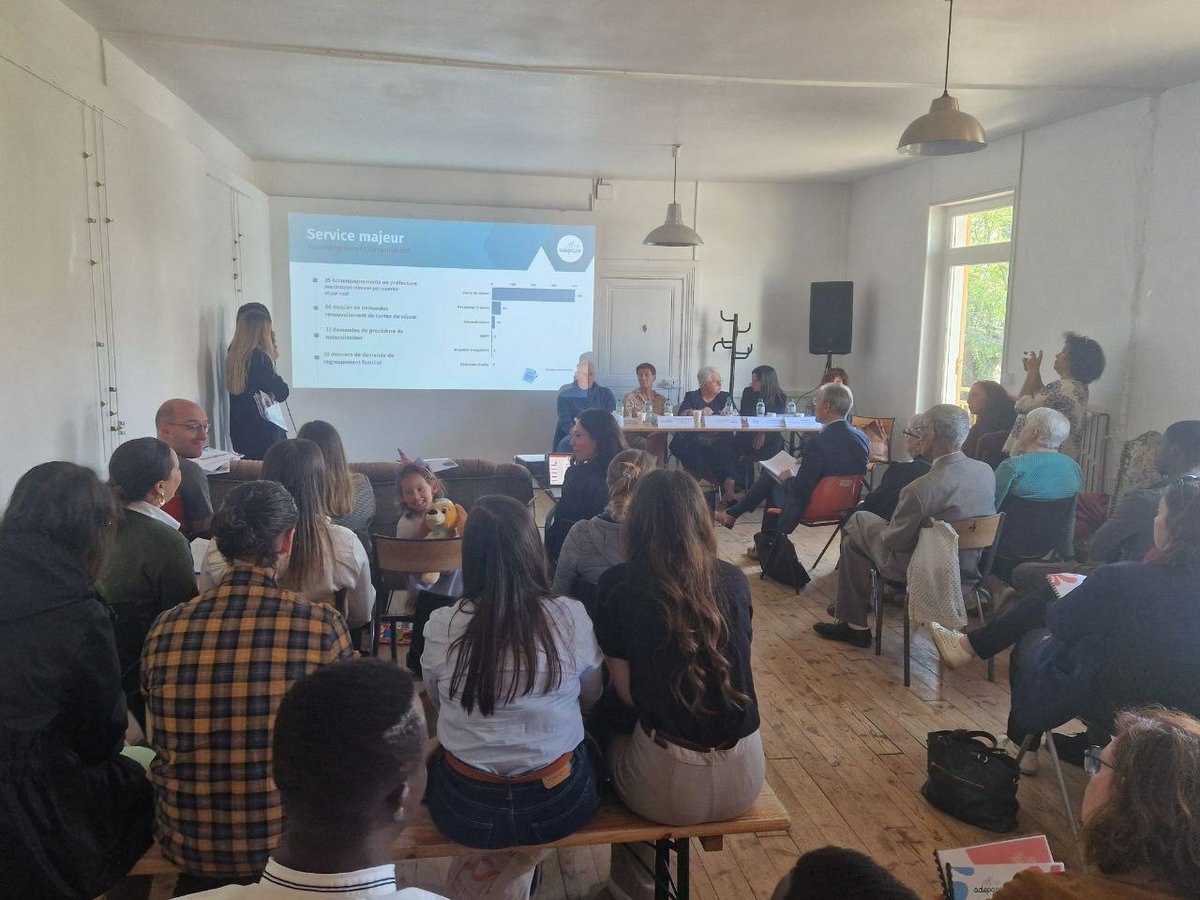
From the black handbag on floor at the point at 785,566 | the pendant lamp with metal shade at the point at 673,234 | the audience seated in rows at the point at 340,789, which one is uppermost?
the pendant lamp with metal shade at the point at 673,234

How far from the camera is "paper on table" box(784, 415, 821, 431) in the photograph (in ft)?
23.2

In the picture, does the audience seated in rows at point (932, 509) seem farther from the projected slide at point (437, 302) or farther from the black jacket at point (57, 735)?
the projected slide at point (437, 302)

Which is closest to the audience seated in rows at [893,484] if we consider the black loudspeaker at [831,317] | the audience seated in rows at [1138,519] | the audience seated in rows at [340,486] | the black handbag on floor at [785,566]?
the black handbag on floor at [785,566]

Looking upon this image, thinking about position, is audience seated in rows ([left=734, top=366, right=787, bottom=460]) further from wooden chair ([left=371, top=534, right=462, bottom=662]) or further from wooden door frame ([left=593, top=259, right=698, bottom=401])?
wooden chair ([left=371, top=534, right=462, bottom=662])

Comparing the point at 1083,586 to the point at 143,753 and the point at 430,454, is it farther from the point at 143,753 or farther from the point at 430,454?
the point at 430,454

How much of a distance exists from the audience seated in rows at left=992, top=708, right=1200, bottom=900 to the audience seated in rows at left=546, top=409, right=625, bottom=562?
98.3 inches

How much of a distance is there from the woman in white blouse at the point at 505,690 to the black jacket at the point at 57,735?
0.64 meters

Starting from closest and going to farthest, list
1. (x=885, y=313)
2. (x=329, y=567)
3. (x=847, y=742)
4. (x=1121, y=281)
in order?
1. (x=329, y=567)
2. (x=847, y=742)
3. (x=1121, y=281)
4. (x=885, y=313)

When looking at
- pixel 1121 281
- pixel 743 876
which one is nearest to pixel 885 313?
pixel 1121 281

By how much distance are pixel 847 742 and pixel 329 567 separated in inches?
81.2

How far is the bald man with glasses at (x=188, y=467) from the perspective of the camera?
3389 millimetres

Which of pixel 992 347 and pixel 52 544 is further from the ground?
pixel 992 347

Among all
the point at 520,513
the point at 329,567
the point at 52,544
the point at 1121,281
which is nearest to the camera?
the point at 52,544

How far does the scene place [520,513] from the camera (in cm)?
197
